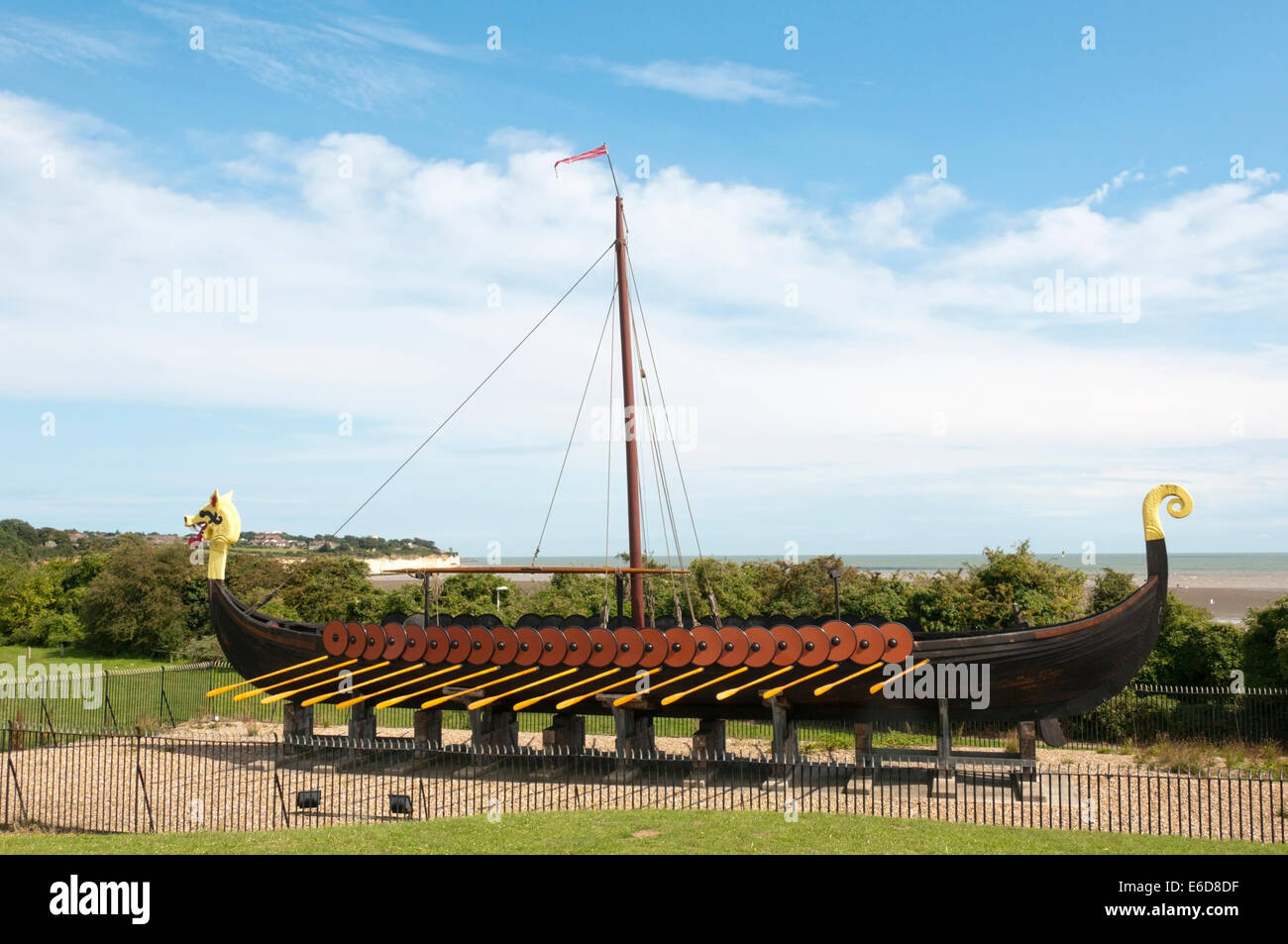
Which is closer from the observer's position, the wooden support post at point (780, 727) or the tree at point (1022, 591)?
the wooden support post at point (780, 727)

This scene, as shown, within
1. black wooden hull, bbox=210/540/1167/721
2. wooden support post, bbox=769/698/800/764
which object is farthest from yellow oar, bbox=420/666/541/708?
wooden support post, bbox=769/698/800/764

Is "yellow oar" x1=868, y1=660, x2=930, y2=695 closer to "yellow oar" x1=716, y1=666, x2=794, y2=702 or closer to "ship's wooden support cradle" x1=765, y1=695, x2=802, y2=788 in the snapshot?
"yellow oar" x1=716, y1=666, x2=794, y2=702

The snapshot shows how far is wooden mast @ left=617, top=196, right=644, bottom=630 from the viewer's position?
16203mm

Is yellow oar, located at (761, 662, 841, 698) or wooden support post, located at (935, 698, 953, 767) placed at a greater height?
yellow oar, located at (761, 662, 841, 698)

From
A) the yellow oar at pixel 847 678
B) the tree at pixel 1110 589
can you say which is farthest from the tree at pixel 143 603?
the tree at pixel 1110 589

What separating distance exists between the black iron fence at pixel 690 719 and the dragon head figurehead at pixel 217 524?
3497mm

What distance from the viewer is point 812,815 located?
1162 cm

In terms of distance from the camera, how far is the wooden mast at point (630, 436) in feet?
53.2

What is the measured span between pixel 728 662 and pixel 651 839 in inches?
186

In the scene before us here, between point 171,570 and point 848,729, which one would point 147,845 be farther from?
point 171,570

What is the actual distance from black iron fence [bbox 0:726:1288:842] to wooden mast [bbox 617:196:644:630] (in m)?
2.66

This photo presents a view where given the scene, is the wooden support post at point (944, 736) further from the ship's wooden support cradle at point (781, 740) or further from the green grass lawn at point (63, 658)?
the green grass lawn at point (63, 658)

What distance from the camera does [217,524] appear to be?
62.3ft
